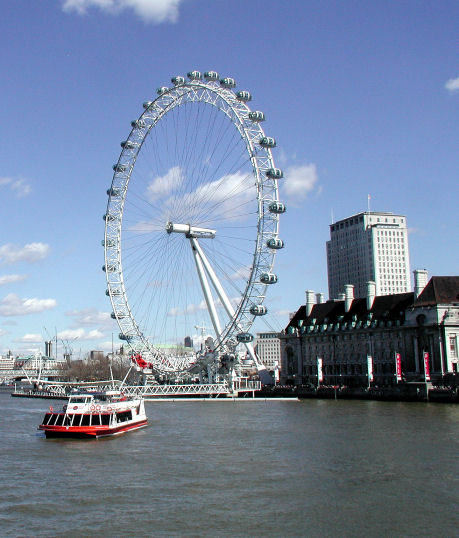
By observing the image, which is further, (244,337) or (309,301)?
(309,301)

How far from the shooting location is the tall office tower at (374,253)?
179 m

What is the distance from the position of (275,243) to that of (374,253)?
11501 cm

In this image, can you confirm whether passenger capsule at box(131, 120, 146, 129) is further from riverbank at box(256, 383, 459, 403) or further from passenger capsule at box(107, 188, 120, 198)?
riverbank at box(256, 383, 459, 403)

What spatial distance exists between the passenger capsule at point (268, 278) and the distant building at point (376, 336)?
19556 mm

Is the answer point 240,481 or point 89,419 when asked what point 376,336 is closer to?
point 89,419

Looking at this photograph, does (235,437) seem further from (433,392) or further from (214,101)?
(214,101)

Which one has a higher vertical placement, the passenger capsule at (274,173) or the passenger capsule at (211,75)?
the passenger capsule at (211,75)

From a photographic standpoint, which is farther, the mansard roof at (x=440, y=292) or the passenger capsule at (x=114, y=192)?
the passenger capsule at (x=114, y=192)

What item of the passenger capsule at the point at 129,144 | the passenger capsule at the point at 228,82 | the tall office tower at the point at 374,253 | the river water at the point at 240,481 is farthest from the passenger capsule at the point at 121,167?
the tall office tower at the point at 374,253

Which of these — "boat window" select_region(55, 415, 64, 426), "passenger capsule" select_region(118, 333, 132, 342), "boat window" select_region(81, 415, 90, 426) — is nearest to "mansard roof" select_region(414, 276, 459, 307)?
"passenger capsule" select_region(118, 333, 132, 342)

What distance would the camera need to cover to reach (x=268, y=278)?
6938cm

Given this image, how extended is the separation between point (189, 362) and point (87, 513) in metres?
71.3

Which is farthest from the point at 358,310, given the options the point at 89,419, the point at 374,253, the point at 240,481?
the point at 374,253

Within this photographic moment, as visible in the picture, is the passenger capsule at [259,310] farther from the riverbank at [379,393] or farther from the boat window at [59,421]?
the boat window at [59,421]
